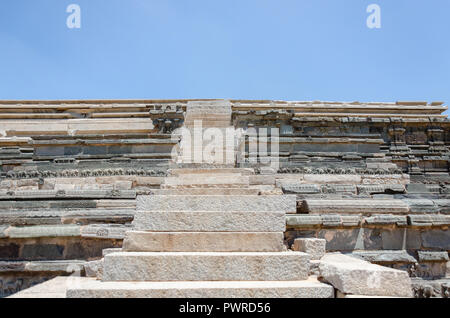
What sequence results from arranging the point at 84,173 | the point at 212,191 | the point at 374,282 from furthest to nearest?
the point at 84,173 < the point at 212,191 < the point at 374,282

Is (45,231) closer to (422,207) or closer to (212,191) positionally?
(212,191)

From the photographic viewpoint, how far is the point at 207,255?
3211mm

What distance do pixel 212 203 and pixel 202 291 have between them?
60.3 inches

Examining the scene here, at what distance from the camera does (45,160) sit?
24.1ft

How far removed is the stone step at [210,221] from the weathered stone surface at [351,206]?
83 centimetres

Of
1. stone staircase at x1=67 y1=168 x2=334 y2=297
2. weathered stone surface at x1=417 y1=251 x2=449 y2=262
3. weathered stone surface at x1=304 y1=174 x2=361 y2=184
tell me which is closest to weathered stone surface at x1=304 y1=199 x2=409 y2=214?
stone staircase at x1=67 y1=168 x2=334 y2=297

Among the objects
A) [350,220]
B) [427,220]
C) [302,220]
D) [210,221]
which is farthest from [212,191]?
[427,220]

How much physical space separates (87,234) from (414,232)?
4743mm

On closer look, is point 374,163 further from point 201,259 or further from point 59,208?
point 59,208

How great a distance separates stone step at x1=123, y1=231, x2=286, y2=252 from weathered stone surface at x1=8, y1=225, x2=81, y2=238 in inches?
44.4

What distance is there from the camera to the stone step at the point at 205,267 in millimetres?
3096

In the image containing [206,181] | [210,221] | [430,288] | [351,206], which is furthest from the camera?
[206,181]
